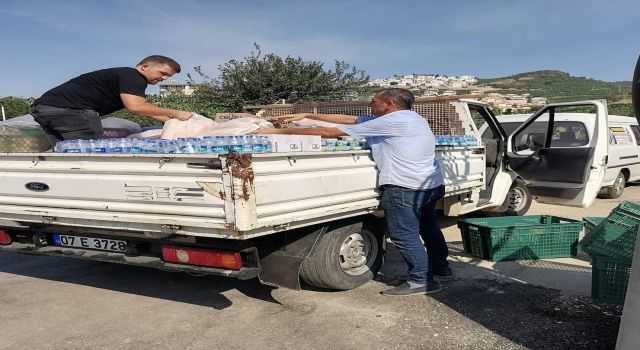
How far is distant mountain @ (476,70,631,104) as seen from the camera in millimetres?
38219

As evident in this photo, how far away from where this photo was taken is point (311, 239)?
12.3 ft

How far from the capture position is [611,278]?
11.7 feet

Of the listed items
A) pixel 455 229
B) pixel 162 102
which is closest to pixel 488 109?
pixel 455 229

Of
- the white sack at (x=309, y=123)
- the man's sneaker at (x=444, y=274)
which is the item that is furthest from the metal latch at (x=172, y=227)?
the man's sneaker at (x=444, y=274)

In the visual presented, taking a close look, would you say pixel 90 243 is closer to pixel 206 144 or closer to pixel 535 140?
pixel 206 144

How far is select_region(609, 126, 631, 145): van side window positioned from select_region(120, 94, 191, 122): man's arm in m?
7.92

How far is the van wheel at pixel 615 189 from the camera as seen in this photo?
9367 mm

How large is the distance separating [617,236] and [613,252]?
0.56 feet

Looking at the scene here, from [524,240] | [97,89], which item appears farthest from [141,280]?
[524,240]

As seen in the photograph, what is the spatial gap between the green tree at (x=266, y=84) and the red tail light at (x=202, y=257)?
40.5 ft

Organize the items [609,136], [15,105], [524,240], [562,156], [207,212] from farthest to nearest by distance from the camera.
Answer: [15,105] < [609,136] < [562,156] < [524,240] < [207,212]

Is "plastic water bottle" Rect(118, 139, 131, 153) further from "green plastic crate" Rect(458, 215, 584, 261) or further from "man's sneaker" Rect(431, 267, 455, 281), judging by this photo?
"green plastic crate" Rect(458, 215, 584, 261)

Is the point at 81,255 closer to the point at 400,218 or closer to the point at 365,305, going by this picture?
the point at 365,305

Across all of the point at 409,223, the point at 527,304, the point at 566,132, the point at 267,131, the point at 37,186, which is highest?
the point at 267,131
